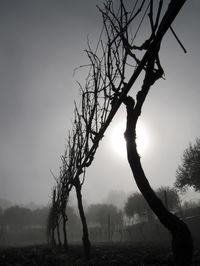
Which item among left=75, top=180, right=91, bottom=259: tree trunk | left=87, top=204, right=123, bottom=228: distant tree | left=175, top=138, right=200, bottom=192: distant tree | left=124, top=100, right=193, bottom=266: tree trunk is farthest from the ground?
left=87, top=204, right=123, bottom=228: distant tree

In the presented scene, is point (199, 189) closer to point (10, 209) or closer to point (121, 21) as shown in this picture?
point (121, 21)

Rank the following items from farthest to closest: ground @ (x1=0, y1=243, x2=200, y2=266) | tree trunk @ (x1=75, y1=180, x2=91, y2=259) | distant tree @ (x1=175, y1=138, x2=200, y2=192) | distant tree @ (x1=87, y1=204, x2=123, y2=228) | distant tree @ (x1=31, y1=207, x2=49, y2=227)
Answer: distant tree @ (x1=31, y1=207, x2=49, y2=227) < distant tree @ (x1=87, y1=204, x2=123, y2=228) < distant tree @ (x1=175, y1=138, x2=200, y2=192) < tree trunk @ (x1=75, y1=180, x2=91, y2=259) < ground @ (x1=0, y1=243, x2=200, y2=266)

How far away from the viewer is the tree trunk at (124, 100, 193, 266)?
12.2ft

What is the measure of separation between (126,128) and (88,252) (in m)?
5.99

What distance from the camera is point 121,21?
18.2ft

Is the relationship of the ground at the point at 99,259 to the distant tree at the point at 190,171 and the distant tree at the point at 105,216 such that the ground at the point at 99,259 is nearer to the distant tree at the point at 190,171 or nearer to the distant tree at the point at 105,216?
the distant tree at the point at 190,171

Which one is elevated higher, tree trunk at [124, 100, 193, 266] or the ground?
tree trunk at [124, 100, 193, 266]

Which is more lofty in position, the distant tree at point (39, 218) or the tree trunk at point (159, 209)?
the tree trunk at point (159, 209)

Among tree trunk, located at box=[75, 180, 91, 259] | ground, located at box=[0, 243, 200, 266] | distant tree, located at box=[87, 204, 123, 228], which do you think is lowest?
distant tree, located at box=[87, 204, 123, 228]

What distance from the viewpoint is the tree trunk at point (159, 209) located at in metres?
3.73

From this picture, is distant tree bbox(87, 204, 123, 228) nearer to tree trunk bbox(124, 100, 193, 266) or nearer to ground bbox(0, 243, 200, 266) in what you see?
ground bbox(0, 243, 200, 266)

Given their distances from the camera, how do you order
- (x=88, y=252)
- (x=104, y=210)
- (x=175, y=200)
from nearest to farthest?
(x=88, y=252) → (x=175, y=200) → (x=104, y=210)

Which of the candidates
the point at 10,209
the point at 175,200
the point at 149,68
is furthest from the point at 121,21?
the point at 10,209

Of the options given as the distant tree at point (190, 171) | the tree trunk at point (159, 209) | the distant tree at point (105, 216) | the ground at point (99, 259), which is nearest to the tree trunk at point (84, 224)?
the ground at point (99, 259)
